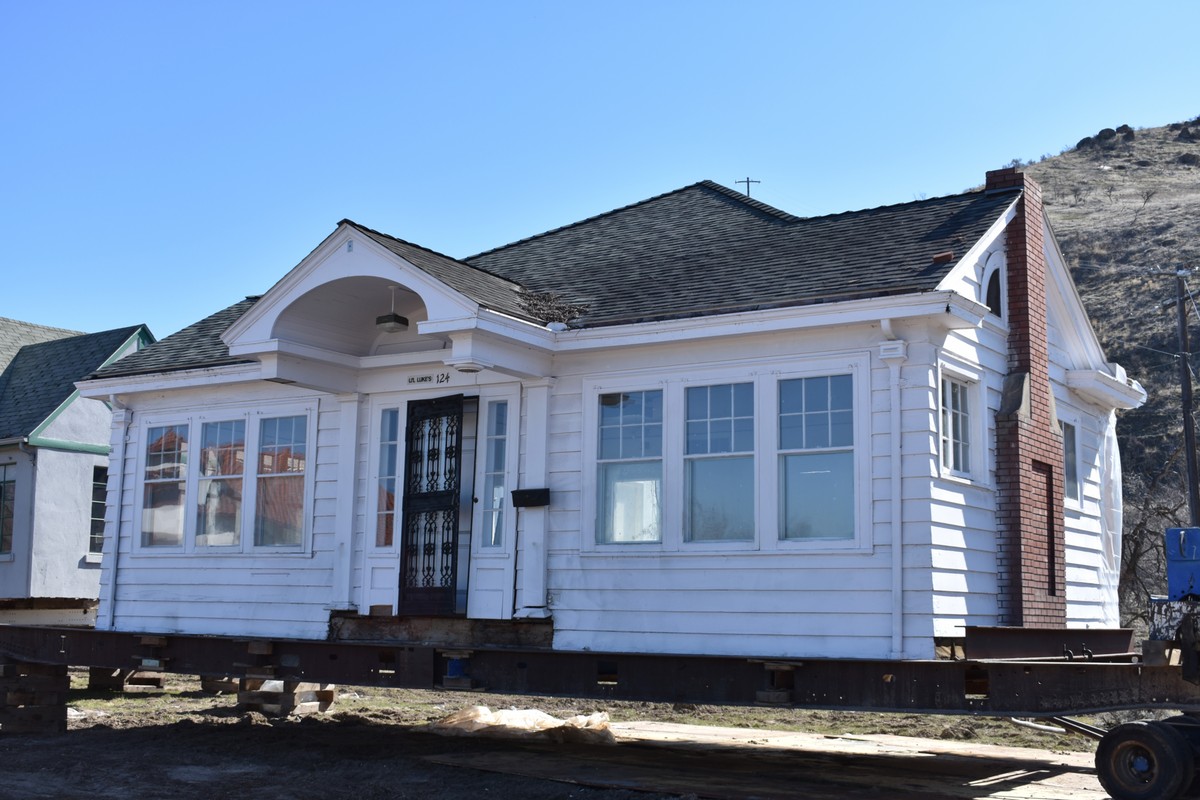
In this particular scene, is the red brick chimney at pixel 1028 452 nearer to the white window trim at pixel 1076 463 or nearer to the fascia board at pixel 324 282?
the white window trim at pixel 1076 463

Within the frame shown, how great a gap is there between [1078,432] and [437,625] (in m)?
7.97

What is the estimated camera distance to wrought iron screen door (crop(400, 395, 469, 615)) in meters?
13.8

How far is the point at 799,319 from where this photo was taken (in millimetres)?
11602

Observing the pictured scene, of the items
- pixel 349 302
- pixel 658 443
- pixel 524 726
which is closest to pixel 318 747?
pixel 524 726

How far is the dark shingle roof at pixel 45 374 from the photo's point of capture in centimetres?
2444

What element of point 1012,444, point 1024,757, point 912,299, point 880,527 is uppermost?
point 912,299

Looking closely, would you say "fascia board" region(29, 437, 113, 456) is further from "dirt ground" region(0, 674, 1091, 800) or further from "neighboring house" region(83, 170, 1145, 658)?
"neighboring house" region(83, 170, 1145, 658)

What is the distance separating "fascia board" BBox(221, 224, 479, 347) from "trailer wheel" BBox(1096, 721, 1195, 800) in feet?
21.8

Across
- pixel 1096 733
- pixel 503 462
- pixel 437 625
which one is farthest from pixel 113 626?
pixel 1096 733

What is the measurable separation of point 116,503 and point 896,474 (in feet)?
34.1

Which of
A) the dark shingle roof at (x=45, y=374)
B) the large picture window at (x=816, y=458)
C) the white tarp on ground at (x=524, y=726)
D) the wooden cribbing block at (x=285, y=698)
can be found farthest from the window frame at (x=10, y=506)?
the large picture window at (x=816, y=458)

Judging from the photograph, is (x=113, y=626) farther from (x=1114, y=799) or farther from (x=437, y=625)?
(x=1114, y=799)

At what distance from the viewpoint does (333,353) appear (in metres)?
14.2

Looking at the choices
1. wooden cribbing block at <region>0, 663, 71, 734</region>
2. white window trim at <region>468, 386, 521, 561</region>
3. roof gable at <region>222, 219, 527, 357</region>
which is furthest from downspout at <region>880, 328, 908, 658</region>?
wooden cribbing block at <region>0, 663, 71, 734</region>
